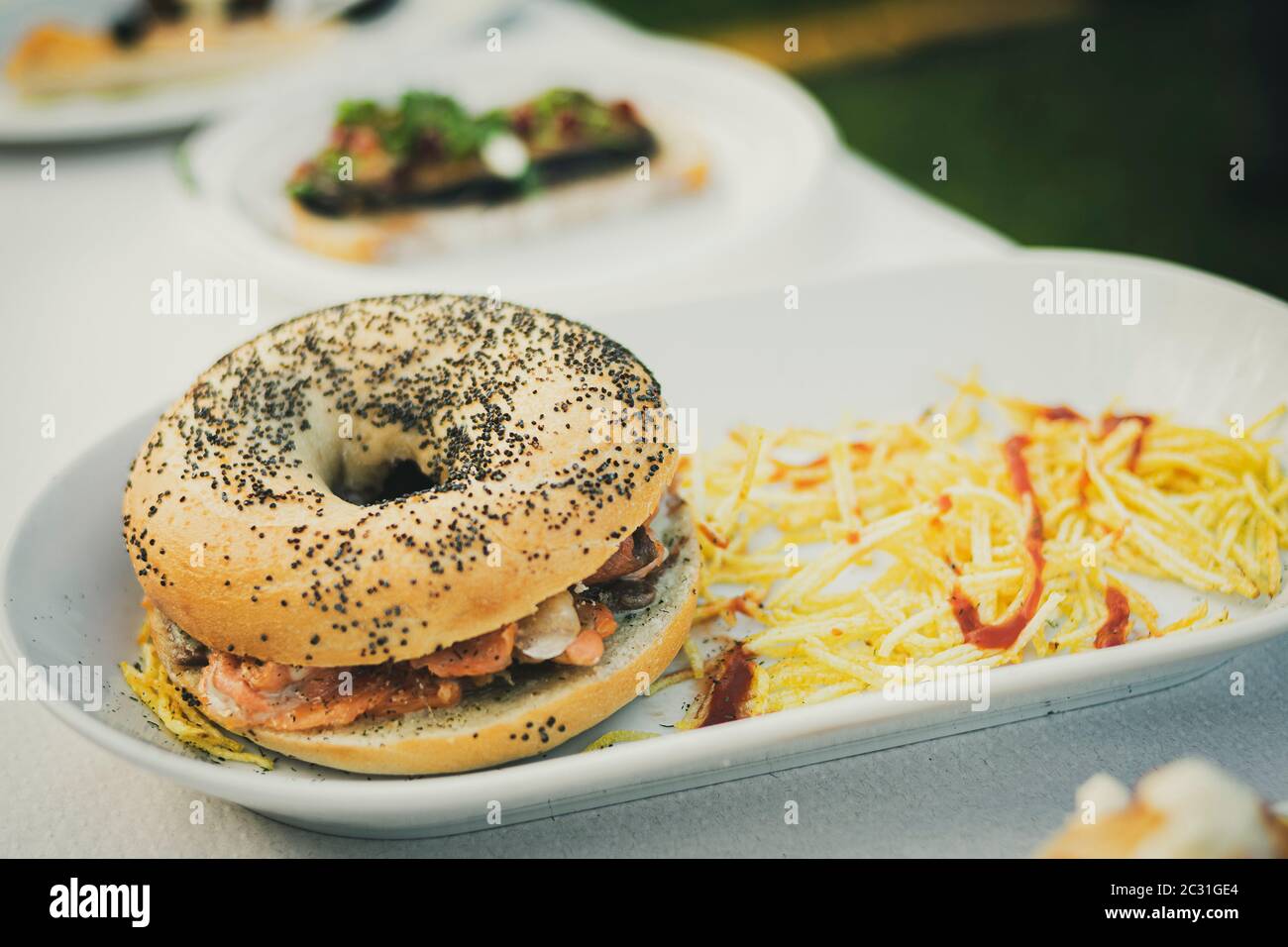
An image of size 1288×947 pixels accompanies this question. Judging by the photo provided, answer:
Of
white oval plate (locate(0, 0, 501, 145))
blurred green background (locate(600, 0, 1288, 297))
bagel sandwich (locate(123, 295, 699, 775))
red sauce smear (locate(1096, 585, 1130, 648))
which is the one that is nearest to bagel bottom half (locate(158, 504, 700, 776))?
bagel sandwich (locate(123, 295, 699, 775))

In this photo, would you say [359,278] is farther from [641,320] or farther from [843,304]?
[843,304]

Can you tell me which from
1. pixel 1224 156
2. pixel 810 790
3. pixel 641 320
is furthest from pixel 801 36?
pixel 810 790

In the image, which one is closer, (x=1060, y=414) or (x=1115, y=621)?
(x=1115, y=621)

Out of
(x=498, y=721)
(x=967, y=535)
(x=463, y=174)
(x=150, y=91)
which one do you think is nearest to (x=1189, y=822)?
(x=498, y=721)

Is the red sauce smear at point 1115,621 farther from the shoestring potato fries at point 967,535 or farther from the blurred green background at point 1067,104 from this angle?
the blurred green background at point 1067,104

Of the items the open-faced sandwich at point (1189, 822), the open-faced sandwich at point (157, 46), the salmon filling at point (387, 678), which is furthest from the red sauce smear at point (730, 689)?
the open-faced sandwich at point (157, 46)

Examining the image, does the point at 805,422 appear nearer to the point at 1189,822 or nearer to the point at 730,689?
the point at 730,689
